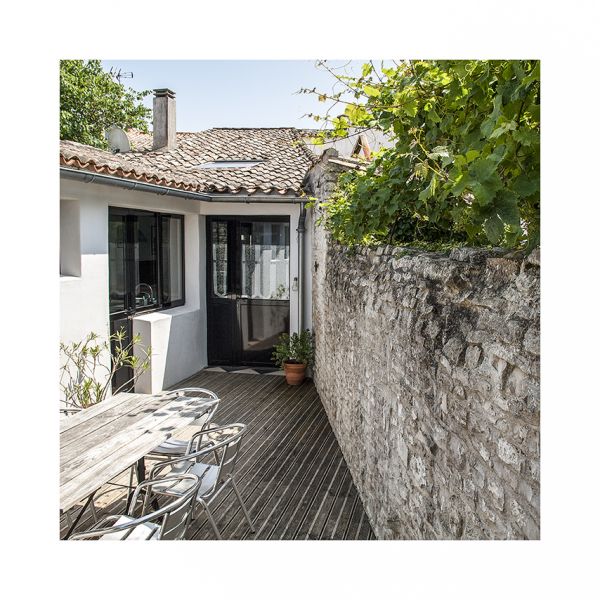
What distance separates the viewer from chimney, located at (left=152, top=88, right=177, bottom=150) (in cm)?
1062

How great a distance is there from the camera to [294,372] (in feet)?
27.4

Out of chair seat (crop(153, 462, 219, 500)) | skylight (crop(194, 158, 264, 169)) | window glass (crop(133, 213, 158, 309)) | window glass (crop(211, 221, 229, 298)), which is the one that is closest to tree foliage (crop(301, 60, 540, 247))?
chair seat (crop(153, 462, 219, 500))

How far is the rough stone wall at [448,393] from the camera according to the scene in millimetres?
1711

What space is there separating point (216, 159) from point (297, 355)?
14.5 feet

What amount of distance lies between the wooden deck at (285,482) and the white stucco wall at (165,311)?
127 cm

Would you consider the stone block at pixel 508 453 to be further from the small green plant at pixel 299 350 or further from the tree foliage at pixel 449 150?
the small green plant at pixel 299 350

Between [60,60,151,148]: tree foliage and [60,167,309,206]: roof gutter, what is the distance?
12757mm

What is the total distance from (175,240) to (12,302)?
7.15m

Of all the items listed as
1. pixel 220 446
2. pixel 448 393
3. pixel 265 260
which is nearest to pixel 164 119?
pixel 265 260

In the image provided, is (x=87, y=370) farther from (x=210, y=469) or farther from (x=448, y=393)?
(x=448, y=393)

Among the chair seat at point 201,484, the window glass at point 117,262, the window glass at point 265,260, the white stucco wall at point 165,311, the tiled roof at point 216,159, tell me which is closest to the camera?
the chair seat at point 201,484

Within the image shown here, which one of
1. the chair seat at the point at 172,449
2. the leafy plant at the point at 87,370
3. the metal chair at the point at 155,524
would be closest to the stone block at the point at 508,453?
the metal chair at the point at 155,524
